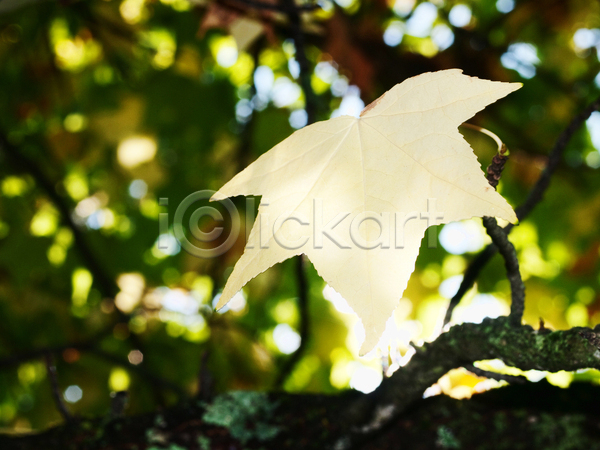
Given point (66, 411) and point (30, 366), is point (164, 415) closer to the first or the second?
point (66, 411)

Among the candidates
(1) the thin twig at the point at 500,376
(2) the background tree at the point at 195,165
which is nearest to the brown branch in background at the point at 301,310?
(2) the background tree at the point at 195,165

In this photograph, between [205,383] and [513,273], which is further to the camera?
[205,383]

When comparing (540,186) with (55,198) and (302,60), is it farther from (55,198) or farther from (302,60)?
(55,198)

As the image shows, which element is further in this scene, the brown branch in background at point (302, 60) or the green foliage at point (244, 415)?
the brown branch in background at point (302, 60)

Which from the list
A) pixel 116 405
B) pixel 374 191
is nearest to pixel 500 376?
pixel 374 191

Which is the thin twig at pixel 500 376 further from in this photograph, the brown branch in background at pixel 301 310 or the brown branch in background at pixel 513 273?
the brown branch in background at pixel 301 310

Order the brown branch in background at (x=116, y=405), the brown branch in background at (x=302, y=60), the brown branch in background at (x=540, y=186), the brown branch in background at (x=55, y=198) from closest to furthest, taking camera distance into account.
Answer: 1. the brown branch in background at (x=540, y=186)
2. the brown branch in background at (x=116, y=405)
3. the brown branch in background at (x=302, y=60)
4. the brown branch in background at (x=55, y=198)
